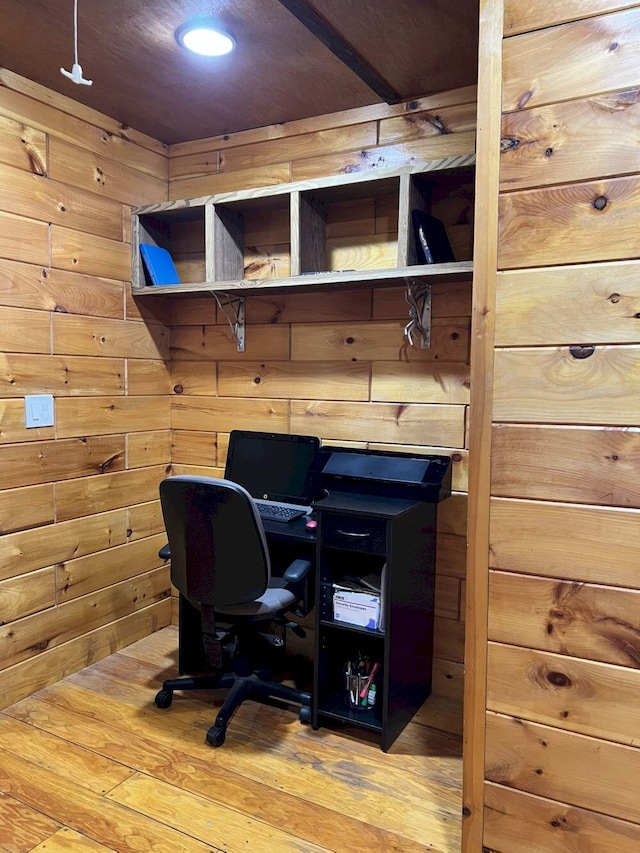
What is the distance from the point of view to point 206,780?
192cm

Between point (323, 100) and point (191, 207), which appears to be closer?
point (323, 100)

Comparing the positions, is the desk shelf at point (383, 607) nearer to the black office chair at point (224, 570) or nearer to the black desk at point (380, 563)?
the black desk at point (380, 563)

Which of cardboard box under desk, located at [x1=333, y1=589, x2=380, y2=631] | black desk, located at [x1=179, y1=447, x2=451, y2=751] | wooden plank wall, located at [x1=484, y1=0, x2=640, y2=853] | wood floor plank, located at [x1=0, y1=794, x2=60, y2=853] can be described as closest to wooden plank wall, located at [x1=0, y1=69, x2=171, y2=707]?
wood floor plank, located at [x1=0, y1=794, x2=60, y2=853]

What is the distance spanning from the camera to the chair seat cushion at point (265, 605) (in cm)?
208

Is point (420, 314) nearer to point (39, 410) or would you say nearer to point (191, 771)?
point (39, 410)

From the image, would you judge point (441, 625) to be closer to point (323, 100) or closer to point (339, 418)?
point (339, 418)

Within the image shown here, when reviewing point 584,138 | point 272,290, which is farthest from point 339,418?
point 584,138

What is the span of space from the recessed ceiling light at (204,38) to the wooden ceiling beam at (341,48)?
0.30 m

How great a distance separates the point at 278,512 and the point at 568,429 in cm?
133

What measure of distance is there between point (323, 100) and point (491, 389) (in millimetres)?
1584

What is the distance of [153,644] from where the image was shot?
2.85 m

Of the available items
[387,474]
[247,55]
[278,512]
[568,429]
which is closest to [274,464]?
[278,512]

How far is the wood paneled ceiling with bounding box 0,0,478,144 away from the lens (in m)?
1.77

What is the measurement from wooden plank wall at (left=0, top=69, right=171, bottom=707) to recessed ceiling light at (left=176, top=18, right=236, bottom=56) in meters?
0.74
